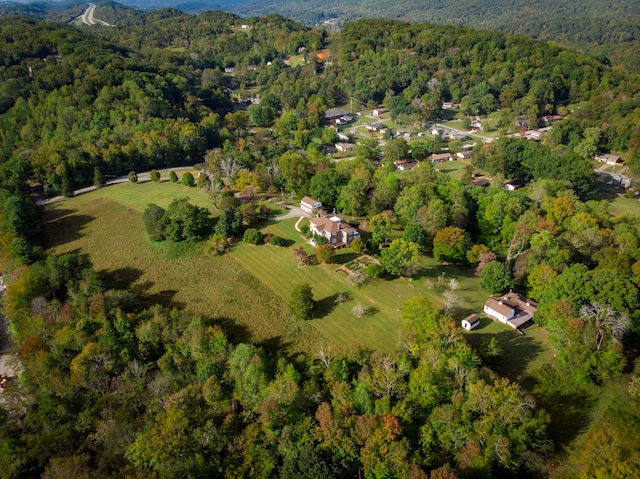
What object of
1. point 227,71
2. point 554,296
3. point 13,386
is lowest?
point 13,386

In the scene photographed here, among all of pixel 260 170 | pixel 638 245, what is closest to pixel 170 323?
pixel 260 170

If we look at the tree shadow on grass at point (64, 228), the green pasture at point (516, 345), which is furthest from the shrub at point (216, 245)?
the green pasture at point (516, 345)

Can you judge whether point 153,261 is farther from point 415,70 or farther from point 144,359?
point 415,70

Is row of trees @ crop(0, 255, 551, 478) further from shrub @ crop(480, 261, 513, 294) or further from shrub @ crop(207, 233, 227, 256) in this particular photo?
shrub @ crop(207, 233, 227, 256)

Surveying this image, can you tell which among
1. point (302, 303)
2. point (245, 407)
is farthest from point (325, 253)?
point (245, 407)

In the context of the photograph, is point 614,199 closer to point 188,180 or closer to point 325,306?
point 325,306

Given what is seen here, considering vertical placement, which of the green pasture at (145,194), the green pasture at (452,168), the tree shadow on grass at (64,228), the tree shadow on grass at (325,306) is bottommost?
the tree shadow on grass at (325,306)

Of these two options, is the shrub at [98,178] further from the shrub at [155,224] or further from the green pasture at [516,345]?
the green pasture at [516,345]

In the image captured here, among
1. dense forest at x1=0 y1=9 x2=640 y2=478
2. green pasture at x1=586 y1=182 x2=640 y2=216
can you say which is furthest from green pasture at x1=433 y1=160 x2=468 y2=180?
green pasture at x1=586 y1=182 x2=640 y2=216
